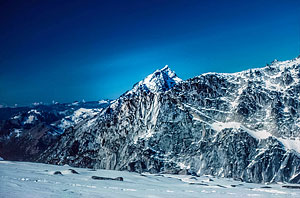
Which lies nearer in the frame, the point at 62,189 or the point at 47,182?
the point at 62,189

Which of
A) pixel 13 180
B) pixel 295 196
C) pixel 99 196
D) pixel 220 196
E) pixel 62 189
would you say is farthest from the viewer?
pixel 295 196

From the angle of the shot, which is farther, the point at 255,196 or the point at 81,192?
the point at 255,196

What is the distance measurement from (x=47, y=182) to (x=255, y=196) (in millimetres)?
23188

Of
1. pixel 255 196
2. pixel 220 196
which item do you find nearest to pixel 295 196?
pixel 255 196

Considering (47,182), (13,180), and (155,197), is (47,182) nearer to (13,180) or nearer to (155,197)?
(13,180)

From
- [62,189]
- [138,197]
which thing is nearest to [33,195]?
[62,189]

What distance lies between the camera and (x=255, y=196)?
1346 inches

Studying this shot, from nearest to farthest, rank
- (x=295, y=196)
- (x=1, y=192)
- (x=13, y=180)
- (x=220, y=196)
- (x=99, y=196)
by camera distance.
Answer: (x=1, y=192) → (x=99, y=196) → (x=13, y=180) → (x=220, y=196) → (x=295, y=196)

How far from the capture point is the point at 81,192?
2586 cm

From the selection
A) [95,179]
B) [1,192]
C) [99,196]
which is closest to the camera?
[1,192]

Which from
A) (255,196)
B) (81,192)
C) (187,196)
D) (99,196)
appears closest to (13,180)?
(81,192)

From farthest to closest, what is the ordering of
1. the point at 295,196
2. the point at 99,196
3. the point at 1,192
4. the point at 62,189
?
the point at 295,196, the point at 62,189, the point at 99,196, the point at 1,192

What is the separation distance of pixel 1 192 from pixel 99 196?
7.49 m

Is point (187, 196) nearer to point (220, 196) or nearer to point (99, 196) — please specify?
point (220, 196)
